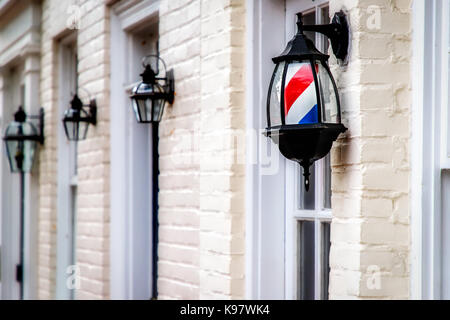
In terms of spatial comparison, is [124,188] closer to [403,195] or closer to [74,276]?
[74,276]

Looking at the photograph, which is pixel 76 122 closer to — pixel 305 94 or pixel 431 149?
pixel 305 94

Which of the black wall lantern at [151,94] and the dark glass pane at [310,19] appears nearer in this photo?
the dark glass pane at [310,19]

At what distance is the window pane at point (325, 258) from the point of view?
3348mm

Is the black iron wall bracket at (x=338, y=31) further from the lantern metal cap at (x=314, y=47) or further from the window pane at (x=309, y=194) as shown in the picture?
the window pane at (x=309, y=194)

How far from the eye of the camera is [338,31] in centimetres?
293

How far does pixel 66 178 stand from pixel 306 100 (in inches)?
154

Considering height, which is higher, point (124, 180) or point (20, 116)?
point (20, 116)

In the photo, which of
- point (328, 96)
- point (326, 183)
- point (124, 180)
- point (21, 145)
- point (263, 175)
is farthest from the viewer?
point (21, 145)

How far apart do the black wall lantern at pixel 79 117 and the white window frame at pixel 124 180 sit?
10.6 inches

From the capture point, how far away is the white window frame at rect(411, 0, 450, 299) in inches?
107

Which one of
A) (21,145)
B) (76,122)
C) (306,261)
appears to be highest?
(76,122)

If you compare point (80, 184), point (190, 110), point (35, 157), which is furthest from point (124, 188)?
point (35, 157)

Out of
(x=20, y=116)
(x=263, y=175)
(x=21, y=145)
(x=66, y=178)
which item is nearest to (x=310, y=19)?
(x=263, y=175)

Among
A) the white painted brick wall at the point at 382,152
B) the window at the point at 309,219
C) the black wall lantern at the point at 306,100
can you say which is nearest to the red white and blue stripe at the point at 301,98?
the black wall lantern at the point at 306,100
